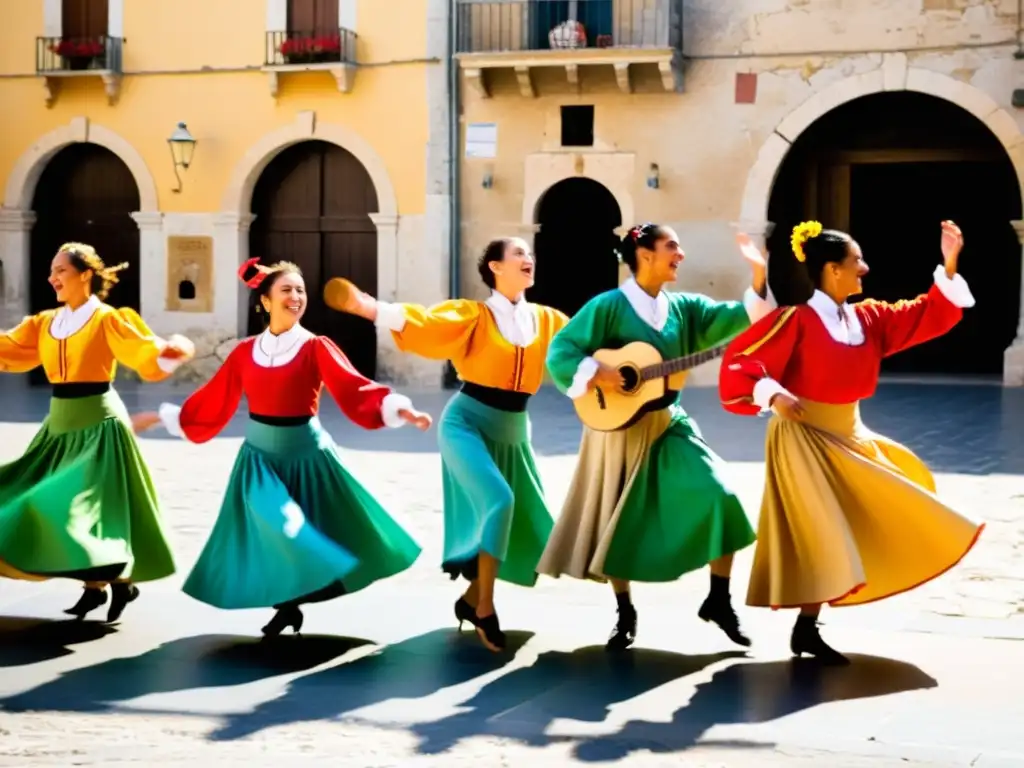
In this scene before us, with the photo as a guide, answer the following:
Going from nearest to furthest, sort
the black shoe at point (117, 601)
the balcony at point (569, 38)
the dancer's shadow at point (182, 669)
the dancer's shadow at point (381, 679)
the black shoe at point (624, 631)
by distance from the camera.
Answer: the dancer's shadow at point (381, 679)
the dancer's shadow at point (182, 669)
the black shoe at point (624, 631)
the black shoe at point (117, 601)
the balcony at point (569, 38)

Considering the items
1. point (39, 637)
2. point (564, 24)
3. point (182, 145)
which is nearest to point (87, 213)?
point (182, 145)

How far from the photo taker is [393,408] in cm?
642

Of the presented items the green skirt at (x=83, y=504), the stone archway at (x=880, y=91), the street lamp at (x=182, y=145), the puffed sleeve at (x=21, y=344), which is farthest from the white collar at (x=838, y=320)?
the street lamp at (x=182, y=145)

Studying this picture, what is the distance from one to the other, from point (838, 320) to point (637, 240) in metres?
0.86

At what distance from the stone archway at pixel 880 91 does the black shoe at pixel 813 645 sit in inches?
510

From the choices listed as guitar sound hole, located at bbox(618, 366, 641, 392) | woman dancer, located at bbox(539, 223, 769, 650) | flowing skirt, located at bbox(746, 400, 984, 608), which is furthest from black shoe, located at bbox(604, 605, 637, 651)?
guitar sound hole, located at bbox(618, 366, 641, 392)

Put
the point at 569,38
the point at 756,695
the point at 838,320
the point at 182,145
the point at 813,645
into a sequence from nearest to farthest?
1. the point at 756,695
2. the point at 813,645
3. the point at 838,320
4. the point at 569,38
5. the point at 182,145

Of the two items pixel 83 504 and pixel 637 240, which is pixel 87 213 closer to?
pixel 83 504

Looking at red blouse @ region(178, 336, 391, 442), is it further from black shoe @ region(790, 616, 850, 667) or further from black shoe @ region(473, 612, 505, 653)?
black shoe @ region(790, 616, 850, 667)

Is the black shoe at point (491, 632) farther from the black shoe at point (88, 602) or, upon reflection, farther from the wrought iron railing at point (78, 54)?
the wrought iron railing at point (78, 54)

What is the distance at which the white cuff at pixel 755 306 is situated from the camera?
256 inches

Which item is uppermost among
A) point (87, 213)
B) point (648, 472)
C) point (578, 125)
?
point (578, 125)

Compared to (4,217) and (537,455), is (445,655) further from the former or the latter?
(4,217)

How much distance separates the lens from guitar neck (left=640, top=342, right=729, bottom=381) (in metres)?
6.35
